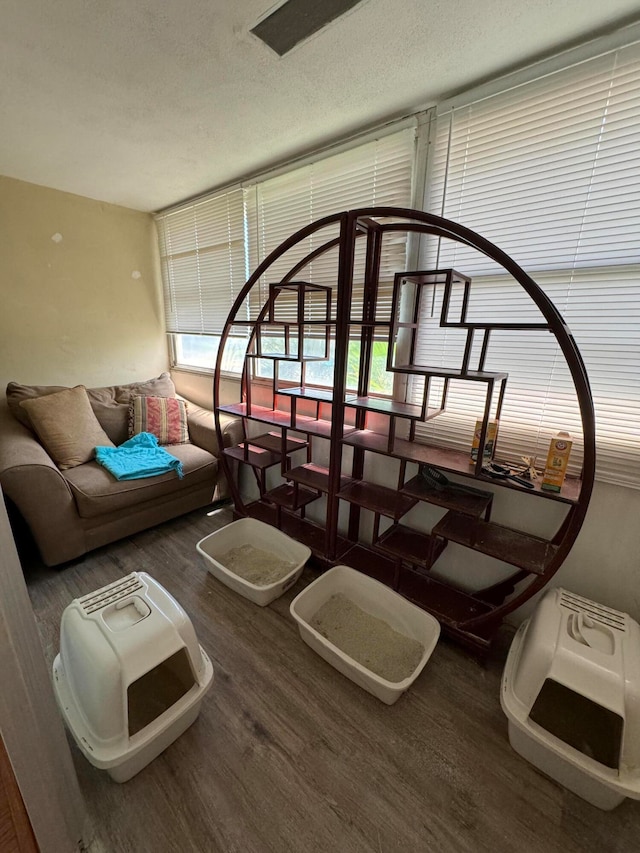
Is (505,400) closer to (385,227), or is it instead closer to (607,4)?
(385,227)

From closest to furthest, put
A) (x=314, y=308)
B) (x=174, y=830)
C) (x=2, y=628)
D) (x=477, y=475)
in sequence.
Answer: (x=2, y=628)
(x=174, y=830)
(x=477, y=475)
(x=314, y=308)

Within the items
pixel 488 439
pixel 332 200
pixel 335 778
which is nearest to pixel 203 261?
pixel 332 200

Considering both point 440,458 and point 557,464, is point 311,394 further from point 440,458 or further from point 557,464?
point 557,464

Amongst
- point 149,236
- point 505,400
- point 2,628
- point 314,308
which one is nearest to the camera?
point 2,628

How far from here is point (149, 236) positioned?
10.1 ft

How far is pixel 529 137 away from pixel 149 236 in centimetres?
303

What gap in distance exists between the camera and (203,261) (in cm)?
277

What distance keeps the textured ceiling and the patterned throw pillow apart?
1585 mm

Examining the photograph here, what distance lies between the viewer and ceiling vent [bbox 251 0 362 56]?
105 centimetres

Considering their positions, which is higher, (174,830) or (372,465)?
(372,465)

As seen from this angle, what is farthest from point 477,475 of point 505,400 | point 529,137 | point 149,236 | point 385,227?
A: point 149,236

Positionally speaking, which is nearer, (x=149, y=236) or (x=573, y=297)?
(x=573, y=297)

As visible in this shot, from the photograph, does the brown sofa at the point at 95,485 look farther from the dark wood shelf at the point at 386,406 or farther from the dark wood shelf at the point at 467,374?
the dark wood shelf at the point at 467,374

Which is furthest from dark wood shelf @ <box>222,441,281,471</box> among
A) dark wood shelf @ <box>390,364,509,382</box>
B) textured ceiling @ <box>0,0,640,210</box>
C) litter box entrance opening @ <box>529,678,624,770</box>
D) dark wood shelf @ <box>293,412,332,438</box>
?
textured ceiling @ <box>0,0,640,210</box>
